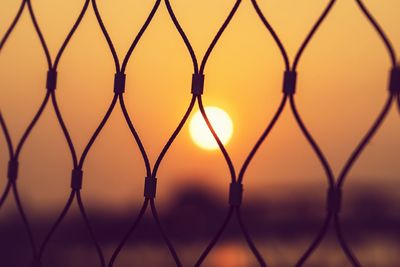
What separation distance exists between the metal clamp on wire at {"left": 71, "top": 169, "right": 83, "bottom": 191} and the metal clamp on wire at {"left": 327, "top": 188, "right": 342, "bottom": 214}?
0.60 m

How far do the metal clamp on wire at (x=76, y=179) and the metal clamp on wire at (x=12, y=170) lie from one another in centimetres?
23

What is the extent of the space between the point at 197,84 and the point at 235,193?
0.23 m

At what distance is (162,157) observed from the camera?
1.53 meters

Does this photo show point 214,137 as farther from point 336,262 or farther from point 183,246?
point 183,246

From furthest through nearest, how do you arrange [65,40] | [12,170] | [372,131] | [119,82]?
[12,170] < [65,40] < [119,82] < [372,131]

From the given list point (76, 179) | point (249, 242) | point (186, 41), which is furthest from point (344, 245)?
point (76, 179)

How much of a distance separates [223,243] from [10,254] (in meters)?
6.56

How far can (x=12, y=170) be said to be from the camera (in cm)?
184

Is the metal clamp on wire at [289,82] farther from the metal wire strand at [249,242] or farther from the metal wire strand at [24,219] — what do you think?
the metal wire strand at [24,219]

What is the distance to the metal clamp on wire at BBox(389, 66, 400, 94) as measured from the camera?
1287 mm

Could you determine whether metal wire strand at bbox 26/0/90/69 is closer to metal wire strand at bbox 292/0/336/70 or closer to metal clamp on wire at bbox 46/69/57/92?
metal clamp on wire at bbox 46/69/57/92

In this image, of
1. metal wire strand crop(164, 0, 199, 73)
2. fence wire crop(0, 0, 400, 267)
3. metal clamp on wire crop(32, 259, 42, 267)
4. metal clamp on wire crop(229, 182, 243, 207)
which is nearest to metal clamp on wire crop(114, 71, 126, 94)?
fence wire crop(0, 0, 400, 267)

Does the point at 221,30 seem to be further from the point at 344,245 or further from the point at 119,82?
the point at 344,245

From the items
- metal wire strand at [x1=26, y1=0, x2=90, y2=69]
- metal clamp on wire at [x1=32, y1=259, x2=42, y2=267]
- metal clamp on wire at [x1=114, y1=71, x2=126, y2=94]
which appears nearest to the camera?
metal clamp on wire at [x1=114, y1=71, x2=126, y2=94]
